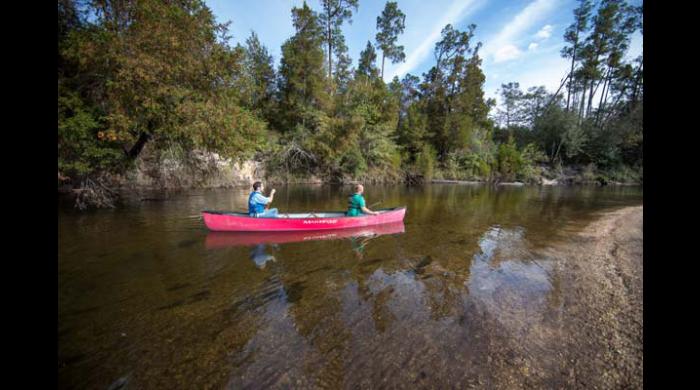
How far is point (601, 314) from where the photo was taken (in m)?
4.02

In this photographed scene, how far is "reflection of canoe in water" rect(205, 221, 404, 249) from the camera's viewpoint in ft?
24.2

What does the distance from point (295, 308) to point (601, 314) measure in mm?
4312

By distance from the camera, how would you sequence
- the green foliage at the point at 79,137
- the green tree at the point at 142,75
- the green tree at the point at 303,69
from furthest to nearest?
the green tree at the point at 303,69 < the green foliage at the point at 79,137 < the green tree at the point at 142,75

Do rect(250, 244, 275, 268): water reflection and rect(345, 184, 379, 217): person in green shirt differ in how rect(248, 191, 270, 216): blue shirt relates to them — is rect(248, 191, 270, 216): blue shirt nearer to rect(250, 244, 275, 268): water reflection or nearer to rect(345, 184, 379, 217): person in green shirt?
rect(250, 244, 275, 268): water reflection

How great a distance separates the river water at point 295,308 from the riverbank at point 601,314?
0.97ft

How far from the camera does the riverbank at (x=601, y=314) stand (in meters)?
2.94

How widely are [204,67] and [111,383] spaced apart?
36.8 ft

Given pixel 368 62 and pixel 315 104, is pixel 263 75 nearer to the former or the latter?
pixel 315 104

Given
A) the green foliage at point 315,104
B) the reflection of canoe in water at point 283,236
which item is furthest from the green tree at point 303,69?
the reflection of canoe in water at point 283,236


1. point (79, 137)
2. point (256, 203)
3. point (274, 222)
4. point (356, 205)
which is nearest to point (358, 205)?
point (356, 205)

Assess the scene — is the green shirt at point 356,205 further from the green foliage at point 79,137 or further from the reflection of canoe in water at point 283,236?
the green foliage at point 79,137

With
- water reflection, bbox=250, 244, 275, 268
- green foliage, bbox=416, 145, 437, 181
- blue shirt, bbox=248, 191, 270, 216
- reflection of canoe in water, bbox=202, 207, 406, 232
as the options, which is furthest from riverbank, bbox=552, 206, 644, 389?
green foliage, bbox=416, 145, 437, 181
